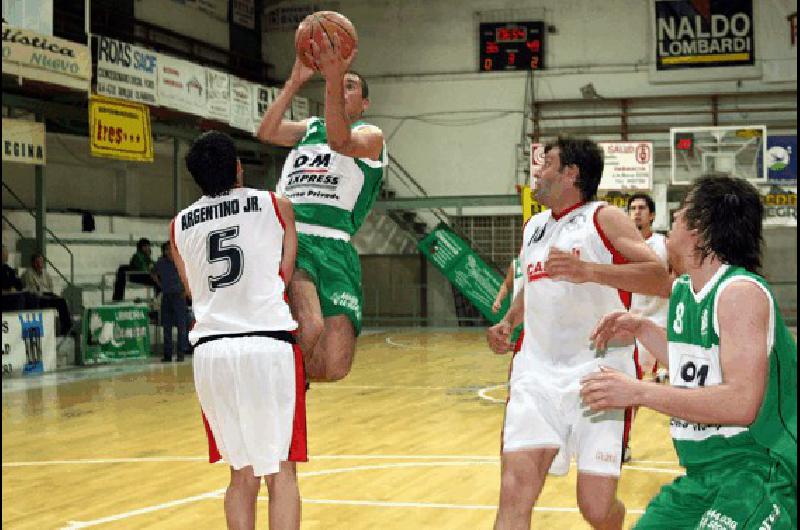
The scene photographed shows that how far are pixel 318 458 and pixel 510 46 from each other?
19.0 metres

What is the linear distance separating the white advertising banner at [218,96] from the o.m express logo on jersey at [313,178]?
590 inches

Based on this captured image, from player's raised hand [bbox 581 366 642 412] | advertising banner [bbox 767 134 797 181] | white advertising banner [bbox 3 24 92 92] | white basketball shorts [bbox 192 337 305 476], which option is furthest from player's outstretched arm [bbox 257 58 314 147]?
advertising banner [bbox 767 134 797 181]

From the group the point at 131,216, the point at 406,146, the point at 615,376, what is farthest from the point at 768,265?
the point at 615,376

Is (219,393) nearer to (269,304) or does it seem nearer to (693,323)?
(269,304)

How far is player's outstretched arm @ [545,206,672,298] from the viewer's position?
12.9ft

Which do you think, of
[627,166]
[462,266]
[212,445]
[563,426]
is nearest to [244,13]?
[462,266]

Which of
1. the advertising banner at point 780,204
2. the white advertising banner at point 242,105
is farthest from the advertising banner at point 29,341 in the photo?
the advertising banner at point 780,204

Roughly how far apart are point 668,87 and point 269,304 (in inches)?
865

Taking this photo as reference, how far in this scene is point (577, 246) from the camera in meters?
4.29

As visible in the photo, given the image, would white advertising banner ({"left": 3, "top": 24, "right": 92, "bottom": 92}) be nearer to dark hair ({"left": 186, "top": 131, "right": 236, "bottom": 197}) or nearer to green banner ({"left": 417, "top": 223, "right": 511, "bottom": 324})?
green banner ({"left": 417, "top": 223, "right": 511, "bottom": 324})

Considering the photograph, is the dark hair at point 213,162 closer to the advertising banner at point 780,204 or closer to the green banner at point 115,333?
the green banner at point 115,333

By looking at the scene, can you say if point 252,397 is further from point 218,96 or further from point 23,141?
point 218,96

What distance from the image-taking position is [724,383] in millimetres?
2643

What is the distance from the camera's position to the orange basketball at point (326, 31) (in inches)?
169
